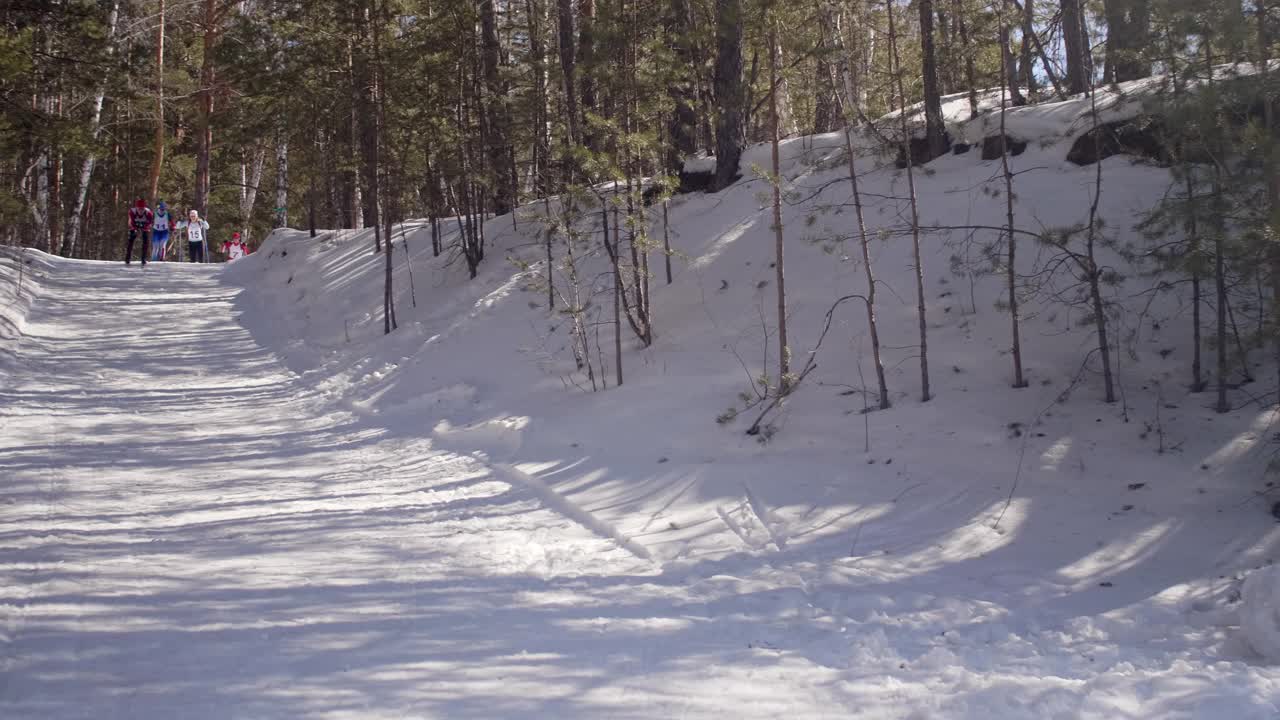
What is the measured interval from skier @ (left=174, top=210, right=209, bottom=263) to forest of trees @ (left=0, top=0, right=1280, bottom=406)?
2247 millimetres

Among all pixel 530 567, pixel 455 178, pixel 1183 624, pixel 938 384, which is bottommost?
pixel 1183 624

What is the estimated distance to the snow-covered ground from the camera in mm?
4219

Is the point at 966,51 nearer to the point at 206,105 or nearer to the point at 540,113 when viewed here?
the point at 540,113

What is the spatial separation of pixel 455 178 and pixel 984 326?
9.72 metres

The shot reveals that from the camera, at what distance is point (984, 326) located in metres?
9.16

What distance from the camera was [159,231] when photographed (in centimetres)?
2411

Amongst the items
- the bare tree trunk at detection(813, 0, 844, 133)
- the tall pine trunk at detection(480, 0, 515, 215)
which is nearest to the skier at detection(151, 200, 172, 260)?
the tall pine trunk at detection(480, 0, 515, 215)

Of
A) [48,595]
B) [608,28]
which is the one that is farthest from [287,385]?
[48,595]

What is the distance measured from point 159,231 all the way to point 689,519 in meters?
22.5

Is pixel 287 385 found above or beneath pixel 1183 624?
above

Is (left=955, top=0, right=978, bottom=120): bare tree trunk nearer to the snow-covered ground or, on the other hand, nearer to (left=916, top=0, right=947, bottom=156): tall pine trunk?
(left=916, top=0, right=947, bottom=156): tall pine trunk

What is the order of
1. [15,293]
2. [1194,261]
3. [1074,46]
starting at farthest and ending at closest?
[15,293] < [1074,46] < [1194,261]

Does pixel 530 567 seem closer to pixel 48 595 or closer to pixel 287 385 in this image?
pixel 48 595

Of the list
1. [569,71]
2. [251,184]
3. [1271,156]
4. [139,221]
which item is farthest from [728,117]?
[251,184]
